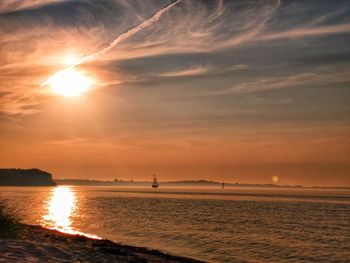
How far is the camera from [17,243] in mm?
20281

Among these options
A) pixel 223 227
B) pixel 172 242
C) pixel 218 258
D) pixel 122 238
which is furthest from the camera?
pixel 223 227

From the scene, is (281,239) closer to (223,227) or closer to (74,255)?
(223,227)

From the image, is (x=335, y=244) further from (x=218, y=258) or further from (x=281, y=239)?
(x=218, y=258)

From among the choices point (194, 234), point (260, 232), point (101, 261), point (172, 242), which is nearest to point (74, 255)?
point (101, 261)

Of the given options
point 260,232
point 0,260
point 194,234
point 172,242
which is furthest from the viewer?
point 260,232

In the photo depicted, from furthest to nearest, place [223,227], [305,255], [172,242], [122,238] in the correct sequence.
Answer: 1. [223,227]
2. [122,238]
3. [172,242]
4. [305,255]

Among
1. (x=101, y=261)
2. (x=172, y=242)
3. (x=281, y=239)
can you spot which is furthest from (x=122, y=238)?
(x=101, y=261)

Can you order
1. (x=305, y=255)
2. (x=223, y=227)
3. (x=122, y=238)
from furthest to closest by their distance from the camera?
(x=223, y=227) < (x=122, y=238) < (x=305, y=255)

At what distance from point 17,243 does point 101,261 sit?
3.95 m

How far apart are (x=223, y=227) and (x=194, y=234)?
909 centimetres

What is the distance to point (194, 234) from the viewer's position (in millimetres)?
46500

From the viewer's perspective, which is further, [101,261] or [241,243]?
[241,243]

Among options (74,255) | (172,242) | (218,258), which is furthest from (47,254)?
(172,242)

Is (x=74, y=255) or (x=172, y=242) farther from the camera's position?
(x=172, y=242)
